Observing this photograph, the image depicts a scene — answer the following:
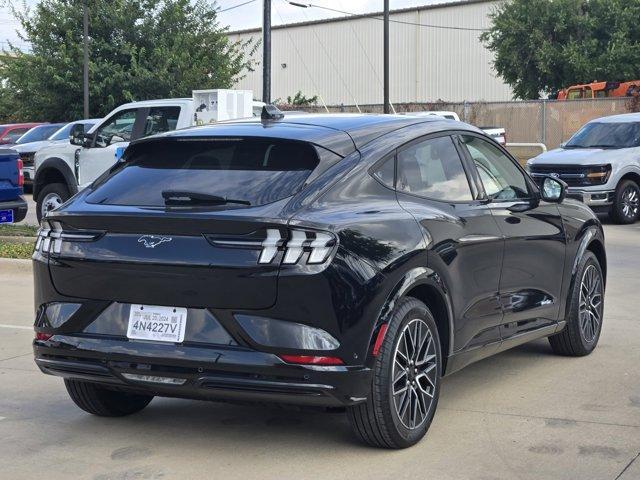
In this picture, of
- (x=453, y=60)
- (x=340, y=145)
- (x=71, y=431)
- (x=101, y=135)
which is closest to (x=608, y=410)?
(x=340, y=145)

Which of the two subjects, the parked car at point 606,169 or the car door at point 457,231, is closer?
the car door at point 457,231

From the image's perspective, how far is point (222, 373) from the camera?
5020 mm

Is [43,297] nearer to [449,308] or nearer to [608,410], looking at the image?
[449,308]

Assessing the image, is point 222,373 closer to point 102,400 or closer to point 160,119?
point 102,400

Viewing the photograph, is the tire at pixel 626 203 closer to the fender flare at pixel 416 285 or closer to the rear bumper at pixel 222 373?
the fender flare at pixel 416 285

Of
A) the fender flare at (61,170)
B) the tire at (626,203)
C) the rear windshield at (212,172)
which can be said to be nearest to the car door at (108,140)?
the fender flare at (61,170)

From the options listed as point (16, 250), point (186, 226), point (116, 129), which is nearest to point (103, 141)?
point (116, 129)

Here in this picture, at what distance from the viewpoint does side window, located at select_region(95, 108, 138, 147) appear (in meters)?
16.4

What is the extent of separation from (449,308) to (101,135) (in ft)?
38.0

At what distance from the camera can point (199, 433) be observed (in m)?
5.84

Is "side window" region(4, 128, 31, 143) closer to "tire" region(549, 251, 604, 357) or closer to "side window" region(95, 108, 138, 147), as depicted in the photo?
"side window" region(95, 108, 138, 147)

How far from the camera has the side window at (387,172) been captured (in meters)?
5.70

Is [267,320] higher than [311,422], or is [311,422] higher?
[267,320]

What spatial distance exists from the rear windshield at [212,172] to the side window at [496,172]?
5.02 feet
